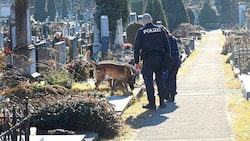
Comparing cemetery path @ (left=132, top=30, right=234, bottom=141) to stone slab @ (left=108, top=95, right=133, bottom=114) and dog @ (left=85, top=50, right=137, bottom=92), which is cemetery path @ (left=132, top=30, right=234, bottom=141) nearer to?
stone slab @ (left=108, top=95, right=133, bottom=114)

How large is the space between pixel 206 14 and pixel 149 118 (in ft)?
251

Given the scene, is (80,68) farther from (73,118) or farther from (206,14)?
(206,14)

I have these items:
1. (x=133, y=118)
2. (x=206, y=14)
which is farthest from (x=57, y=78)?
(x=206, y=14)

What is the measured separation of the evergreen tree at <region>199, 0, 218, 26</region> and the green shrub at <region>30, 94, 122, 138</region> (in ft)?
253

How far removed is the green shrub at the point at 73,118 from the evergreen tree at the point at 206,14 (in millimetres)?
77213

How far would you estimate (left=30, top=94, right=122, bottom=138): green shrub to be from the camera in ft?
26.7

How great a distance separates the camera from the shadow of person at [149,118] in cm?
935

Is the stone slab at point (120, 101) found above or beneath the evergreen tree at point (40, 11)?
beneath

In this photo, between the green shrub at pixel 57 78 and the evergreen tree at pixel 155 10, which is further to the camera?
the evergreen tree at pixel 155 10

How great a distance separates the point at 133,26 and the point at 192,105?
20.1m

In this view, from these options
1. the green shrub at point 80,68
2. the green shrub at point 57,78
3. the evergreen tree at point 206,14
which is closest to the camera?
the green shrub at point 57,78

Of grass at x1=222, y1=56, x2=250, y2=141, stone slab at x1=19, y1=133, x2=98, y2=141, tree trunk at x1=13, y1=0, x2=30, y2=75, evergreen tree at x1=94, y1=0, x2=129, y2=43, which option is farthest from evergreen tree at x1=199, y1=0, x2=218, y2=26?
stone slab at x1=19, y1=133, x2=98, y2=141

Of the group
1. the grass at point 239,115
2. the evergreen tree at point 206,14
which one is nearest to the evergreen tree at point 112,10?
the grass at point 239,115

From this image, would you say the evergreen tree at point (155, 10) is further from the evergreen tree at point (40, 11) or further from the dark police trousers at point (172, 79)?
the dark police trousers at point (172, 79)
